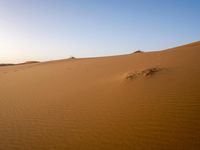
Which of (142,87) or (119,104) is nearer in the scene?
(119,104)

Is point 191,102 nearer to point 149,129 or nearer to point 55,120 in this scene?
point 149,129

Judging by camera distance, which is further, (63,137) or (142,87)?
(142,87)

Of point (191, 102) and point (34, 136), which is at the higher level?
point (191, 102)

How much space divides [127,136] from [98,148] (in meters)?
0.52

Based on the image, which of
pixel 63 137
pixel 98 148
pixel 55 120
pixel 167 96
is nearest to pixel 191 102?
pixel 167 96

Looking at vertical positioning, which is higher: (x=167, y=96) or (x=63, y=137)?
(x=167, y=96)

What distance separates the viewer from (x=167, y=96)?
460 centimetres

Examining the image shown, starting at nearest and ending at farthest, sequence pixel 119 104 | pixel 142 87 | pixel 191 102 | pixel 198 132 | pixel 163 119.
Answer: pixel 198 132
pixel 163 119
pixel 191 102
pixel 119 104
pixel 142 87

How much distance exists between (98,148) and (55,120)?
1.67 metres

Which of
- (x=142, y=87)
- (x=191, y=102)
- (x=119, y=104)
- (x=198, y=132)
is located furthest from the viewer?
(x=142, y=87)

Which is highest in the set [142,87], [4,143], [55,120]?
[142,87]

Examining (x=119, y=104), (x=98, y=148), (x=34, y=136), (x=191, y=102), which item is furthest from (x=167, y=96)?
(x=34, y=136)

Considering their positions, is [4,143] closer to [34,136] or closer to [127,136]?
[34,136]

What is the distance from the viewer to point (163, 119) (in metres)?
3.59
